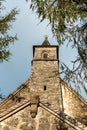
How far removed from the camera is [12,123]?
40.5 feet

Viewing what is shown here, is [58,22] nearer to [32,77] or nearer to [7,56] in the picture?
[7,56]

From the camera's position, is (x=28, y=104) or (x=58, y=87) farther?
(x=58, y=87)

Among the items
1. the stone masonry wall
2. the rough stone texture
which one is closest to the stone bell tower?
the rough stone texture

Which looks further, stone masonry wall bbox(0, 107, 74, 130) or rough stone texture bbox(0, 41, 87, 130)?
rough stone texture bbox(0, 41, 87, 130)

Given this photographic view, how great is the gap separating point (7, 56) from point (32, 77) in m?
9.32

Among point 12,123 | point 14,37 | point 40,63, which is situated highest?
point 14,37

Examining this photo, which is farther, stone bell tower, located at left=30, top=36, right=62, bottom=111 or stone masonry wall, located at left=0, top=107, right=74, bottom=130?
stone bell tower, located at left=30, top=36, right=62, bottom=111

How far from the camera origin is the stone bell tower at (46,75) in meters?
20.3

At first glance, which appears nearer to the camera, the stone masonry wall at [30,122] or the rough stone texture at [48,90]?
the stone masonry wall at [30,122]

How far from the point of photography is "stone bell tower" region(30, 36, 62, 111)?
20.3 meters

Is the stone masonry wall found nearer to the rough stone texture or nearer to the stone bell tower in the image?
the rough stone texture

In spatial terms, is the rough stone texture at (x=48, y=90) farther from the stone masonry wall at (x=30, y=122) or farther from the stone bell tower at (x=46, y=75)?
the stone masonry wall at (x=30, y=122)

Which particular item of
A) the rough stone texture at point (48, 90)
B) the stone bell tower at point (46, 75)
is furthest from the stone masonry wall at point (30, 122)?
the stone bell tower at point (46, 75)

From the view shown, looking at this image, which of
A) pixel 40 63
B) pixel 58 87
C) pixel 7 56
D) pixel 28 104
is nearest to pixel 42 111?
pixel 28 104
